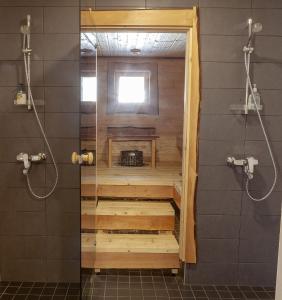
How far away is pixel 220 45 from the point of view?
7.99 ft

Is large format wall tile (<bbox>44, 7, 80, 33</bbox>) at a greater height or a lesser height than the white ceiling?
lesser

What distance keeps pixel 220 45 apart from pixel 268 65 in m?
0.40

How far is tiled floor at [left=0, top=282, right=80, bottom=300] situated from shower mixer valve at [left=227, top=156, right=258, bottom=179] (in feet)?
5.23

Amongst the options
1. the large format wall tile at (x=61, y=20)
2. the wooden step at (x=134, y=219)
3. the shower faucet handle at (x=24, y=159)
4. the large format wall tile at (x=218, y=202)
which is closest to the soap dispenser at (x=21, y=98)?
the shower faucet handle at (x=24, y=159)

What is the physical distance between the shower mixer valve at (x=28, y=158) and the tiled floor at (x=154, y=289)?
3.07 ft

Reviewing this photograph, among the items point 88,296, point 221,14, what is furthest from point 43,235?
point 221,14

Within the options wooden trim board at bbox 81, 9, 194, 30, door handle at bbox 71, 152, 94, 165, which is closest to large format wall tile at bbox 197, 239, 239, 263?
→ door handle at bbox 71, 152, 94, 165

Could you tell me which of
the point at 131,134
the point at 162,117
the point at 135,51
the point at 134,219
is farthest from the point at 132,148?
the point at 134,219

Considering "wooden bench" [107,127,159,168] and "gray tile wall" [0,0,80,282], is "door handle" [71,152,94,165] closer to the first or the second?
"gray tile wall" [0,0,80,282]

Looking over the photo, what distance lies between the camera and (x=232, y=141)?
253 centimetres

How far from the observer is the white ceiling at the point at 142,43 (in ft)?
12.3

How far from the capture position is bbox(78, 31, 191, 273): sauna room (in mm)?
2518

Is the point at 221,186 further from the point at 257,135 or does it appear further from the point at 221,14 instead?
the point at 221,14

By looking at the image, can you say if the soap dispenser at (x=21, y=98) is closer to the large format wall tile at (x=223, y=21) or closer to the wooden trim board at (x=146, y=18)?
the wooden trim board at (x=146, y=18)
